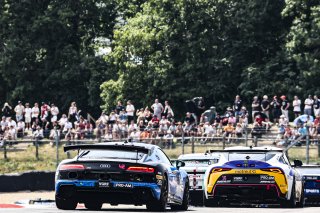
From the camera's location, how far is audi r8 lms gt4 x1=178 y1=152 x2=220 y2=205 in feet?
90.6

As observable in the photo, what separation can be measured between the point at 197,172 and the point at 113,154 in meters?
7.82

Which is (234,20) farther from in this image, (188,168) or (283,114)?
(188,168)

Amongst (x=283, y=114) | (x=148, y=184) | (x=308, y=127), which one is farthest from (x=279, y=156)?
(x=283, y=114)

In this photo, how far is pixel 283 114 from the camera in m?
45.8

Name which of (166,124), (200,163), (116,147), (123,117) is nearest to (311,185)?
(200,163)

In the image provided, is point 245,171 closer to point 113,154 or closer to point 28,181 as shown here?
point 113,154

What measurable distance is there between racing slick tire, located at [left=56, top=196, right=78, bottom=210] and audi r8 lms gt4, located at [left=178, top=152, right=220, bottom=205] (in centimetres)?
751

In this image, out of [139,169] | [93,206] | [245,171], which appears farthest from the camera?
[245,171]

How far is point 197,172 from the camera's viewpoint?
1096 inches

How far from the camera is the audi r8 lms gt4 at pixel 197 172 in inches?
1088

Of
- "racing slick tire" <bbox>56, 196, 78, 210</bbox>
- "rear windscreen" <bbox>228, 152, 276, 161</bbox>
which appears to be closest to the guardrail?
"rear windscreen" <bbox>228, 152, 276, 161</bbox>

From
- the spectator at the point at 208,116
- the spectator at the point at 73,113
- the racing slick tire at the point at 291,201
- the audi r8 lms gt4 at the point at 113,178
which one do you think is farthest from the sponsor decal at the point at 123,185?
the spectator at the point at 73,113

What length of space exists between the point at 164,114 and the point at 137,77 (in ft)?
48.8

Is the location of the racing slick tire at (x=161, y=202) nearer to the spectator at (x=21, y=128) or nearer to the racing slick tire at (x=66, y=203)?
the racing slick tire at (x=66, y=203)
